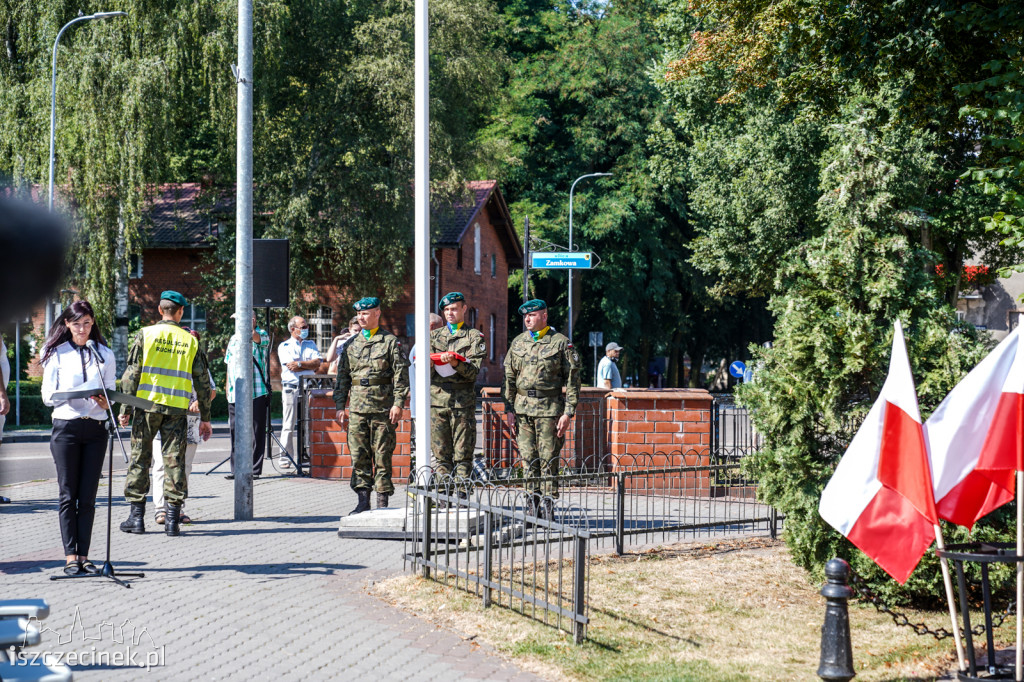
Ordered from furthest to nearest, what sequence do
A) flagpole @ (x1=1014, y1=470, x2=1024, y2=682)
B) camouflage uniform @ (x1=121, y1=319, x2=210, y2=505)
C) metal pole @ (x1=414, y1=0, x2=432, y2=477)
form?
camouflage uniform @ (x1=121, y1=319, x2=210, y2=505)
metal pole @ (x1=414, y1=0, x2=432, y2=477)
flagpole @ (x1=1014, y1=470, x2=1024, y2=682)

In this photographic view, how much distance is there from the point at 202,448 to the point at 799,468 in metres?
14.6

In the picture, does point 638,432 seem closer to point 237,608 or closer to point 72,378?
point 237,608

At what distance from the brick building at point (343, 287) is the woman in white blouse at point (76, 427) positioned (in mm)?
22837

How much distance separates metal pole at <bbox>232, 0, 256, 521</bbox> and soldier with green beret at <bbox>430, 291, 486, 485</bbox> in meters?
1.76

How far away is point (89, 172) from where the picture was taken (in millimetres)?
25984

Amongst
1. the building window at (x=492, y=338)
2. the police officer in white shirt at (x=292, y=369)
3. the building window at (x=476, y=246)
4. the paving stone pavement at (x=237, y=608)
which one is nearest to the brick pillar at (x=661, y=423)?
the paving stone pavement at (x=237, y=608)

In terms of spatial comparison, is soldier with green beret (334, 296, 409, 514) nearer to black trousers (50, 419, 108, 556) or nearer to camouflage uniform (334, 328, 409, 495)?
camouflage uniform (334, 328, 409, 495)

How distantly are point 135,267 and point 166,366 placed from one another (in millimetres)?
27598

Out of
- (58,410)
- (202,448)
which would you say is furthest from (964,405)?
(202,448)

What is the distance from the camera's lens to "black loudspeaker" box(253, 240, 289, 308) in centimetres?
1119

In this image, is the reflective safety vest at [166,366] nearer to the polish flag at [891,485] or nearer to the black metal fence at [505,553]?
the black metal fence at [505,553]

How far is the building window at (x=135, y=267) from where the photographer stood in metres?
28.7

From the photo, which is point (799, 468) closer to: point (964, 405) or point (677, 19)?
point (964, 405)

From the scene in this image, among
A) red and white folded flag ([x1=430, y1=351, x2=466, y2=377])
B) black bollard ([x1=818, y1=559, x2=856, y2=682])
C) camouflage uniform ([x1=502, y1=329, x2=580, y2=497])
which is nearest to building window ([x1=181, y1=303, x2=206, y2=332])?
red and white folded flag ([x1=430, y1=351, x2=466, y2=377])
